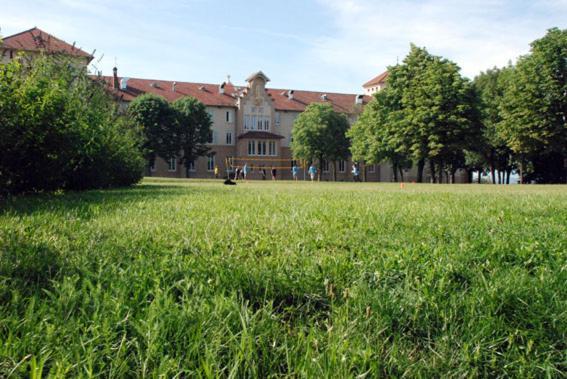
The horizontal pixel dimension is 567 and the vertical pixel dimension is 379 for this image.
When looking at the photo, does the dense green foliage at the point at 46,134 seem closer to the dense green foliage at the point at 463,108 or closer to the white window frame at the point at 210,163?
the dense green foliage at the point at 463,108

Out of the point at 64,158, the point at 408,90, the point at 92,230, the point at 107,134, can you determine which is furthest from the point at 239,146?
the point at 92,230

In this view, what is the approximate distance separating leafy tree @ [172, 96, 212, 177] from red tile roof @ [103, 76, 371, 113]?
26.8ft

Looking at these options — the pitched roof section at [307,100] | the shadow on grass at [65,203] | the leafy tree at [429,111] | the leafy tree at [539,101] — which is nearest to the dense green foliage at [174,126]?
the pitched roof section at [307,100]

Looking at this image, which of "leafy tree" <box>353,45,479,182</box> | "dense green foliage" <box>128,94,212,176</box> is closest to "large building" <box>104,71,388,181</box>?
"dense green foliage" <box>128,94,212,176</box>

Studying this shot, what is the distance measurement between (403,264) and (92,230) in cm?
309

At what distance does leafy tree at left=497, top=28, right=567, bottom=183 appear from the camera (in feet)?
146

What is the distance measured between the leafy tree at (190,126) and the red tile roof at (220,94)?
8165 mm

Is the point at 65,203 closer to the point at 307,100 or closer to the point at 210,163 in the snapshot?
the point at 210,163

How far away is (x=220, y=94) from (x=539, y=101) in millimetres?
51845

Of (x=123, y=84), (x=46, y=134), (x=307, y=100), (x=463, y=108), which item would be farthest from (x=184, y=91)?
(x=46, y=134)

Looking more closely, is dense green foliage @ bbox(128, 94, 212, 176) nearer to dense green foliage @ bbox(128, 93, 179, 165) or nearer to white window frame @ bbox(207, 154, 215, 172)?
dense green foliage @ bbox(128, 93, 179, 165)

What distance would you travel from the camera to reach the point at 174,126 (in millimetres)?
66062

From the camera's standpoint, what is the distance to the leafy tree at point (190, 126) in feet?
220

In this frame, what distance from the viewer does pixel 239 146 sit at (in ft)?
254
